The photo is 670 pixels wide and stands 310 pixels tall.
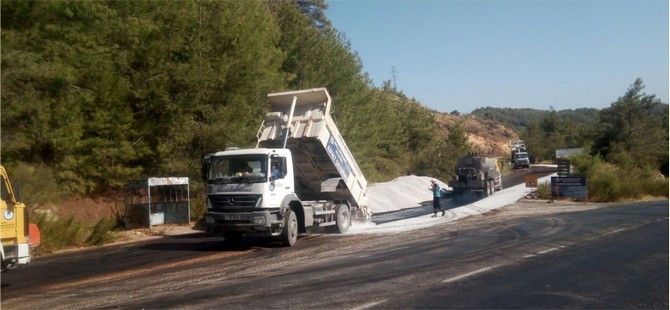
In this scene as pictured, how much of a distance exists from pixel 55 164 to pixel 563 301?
20.9m

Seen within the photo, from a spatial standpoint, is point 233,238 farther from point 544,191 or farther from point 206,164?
point 544,191

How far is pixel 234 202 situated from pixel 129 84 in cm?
1163

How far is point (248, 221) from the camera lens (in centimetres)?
1645

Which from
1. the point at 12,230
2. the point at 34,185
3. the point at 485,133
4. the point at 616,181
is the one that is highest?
the point at 485,133

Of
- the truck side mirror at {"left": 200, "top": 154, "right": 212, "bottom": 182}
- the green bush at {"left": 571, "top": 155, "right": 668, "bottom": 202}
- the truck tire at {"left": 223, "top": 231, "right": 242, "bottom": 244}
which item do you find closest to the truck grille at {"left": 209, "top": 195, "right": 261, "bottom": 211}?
the truck side mirror at {"left": 200, "top": 154, "right": 212, "bottom": 182}

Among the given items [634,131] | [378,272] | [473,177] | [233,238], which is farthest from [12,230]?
[634,131]

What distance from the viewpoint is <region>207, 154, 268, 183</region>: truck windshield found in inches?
656

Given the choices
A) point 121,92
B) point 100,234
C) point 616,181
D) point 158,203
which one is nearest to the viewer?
point 100,234

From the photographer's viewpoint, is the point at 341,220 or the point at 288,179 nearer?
the point at 288,179

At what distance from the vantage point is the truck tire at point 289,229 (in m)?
17.0

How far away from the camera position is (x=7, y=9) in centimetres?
2220

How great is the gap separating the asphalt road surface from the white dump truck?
73 cm

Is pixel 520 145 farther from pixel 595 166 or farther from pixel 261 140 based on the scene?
pixel 261 140

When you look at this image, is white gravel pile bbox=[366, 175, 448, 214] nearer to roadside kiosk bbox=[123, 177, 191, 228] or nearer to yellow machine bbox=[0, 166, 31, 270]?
roadside kiosk bbox=[123, 177, 191, 228]
